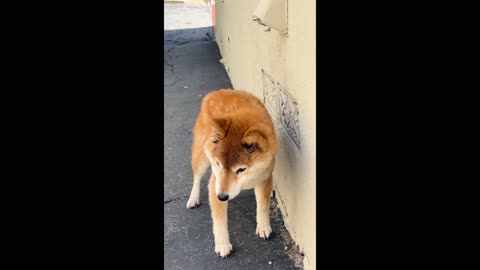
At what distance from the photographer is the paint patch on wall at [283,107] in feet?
9.68

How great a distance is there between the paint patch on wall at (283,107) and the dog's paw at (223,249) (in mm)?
899

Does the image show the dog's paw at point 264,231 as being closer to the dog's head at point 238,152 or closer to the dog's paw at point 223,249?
the dog's paw at point 223,249

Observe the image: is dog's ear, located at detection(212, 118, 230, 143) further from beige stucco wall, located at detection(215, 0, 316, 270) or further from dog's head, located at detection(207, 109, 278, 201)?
beige stucco wall, located at detection(215, 0, 316, 270)

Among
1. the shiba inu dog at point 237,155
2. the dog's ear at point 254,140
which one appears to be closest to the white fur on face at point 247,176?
the shiba inu dog at point 237,155

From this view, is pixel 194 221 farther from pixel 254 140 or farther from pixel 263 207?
pixel 254 140

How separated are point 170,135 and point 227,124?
2660 millimetres

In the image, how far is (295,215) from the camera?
3.11 metres

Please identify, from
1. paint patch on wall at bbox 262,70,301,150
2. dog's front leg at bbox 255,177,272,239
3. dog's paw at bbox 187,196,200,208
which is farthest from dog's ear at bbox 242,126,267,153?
dog's paw at bbox 187,196,200,208

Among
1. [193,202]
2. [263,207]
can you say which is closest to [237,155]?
[263,207]

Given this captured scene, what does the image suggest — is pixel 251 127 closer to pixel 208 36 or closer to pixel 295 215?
pixel 295 215

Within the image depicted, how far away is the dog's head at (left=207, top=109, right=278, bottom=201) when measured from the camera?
9.27ft

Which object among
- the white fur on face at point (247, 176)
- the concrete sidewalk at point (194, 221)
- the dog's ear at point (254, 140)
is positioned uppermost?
the dog's ear at point (254, 140)

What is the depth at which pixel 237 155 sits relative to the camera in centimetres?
283
